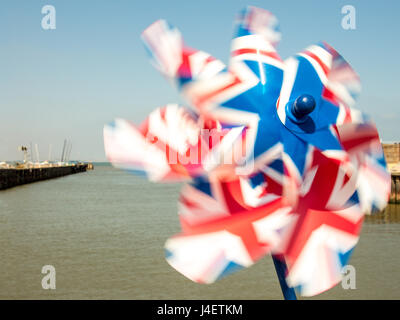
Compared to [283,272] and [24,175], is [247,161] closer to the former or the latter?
[283,272]

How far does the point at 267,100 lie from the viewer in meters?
2.17

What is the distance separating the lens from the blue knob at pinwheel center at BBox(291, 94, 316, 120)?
2.08 metres

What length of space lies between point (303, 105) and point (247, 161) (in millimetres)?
360

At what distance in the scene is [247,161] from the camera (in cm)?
205

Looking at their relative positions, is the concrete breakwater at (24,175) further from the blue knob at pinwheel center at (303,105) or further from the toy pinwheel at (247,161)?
the blue knob at pinwheel center at (303,105)

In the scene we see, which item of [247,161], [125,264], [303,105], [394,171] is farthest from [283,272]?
[394,171]

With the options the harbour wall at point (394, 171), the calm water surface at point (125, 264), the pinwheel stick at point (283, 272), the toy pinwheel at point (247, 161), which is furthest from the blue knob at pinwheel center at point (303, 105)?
the harbour wall at point (394, 171)

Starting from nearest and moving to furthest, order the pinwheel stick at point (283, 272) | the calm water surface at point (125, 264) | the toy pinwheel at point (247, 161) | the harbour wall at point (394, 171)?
the toy pinwheel at point (247, 161)
the pinwheel stick at point (283, 272)
the calm water surface at point (125, 264)
the harbour wall at point (394, 171)

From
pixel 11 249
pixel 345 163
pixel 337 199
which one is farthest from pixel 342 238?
pixel 11 249

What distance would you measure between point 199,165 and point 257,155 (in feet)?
0.87

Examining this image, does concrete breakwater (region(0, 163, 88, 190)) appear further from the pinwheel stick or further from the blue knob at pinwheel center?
the blue knob at pinwheel center

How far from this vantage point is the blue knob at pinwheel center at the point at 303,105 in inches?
81.8

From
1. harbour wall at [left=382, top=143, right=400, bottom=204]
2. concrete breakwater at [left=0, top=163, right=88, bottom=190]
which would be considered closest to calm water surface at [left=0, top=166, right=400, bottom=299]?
harbour wall at [left=382, top=143, right=400, bottom=204]
